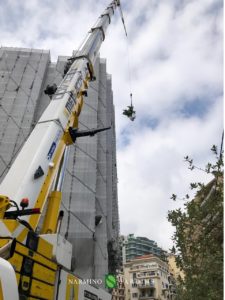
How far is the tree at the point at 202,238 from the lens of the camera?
703cm

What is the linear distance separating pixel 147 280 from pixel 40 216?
62646mm

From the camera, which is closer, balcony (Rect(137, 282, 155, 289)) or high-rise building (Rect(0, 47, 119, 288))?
high-rise building (Rect(0, 47, 119, 288))

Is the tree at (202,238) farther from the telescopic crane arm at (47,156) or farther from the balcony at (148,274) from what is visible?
the balcony at (148,274)

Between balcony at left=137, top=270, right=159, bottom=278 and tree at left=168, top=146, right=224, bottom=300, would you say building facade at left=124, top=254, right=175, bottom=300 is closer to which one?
balcony at left=137, top=270, right=159, bottom=278

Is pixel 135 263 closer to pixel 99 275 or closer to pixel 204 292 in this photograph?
pixel 99 275

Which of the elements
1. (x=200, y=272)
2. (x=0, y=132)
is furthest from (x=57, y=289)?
(x=0, y=132)

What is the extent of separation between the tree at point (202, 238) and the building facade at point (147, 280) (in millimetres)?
56293

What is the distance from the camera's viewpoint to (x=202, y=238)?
7543 millimetres

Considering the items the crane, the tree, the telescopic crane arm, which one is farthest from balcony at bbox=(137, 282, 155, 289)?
the telescopic crane arm

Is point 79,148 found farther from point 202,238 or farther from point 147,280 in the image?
point 147,280

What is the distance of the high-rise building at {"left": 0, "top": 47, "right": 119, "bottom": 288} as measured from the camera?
50.7ft

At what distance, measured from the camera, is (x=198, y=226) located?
25.8 ft

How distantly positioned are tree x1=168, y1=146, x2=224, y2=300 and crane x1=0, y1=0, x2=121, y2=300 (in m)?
2.56

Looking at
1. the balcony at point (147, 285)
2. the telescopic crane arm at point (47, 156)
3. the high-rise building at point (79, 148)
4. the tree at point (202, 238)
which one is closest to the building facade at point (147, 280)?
the balcony at point (147, 285)
